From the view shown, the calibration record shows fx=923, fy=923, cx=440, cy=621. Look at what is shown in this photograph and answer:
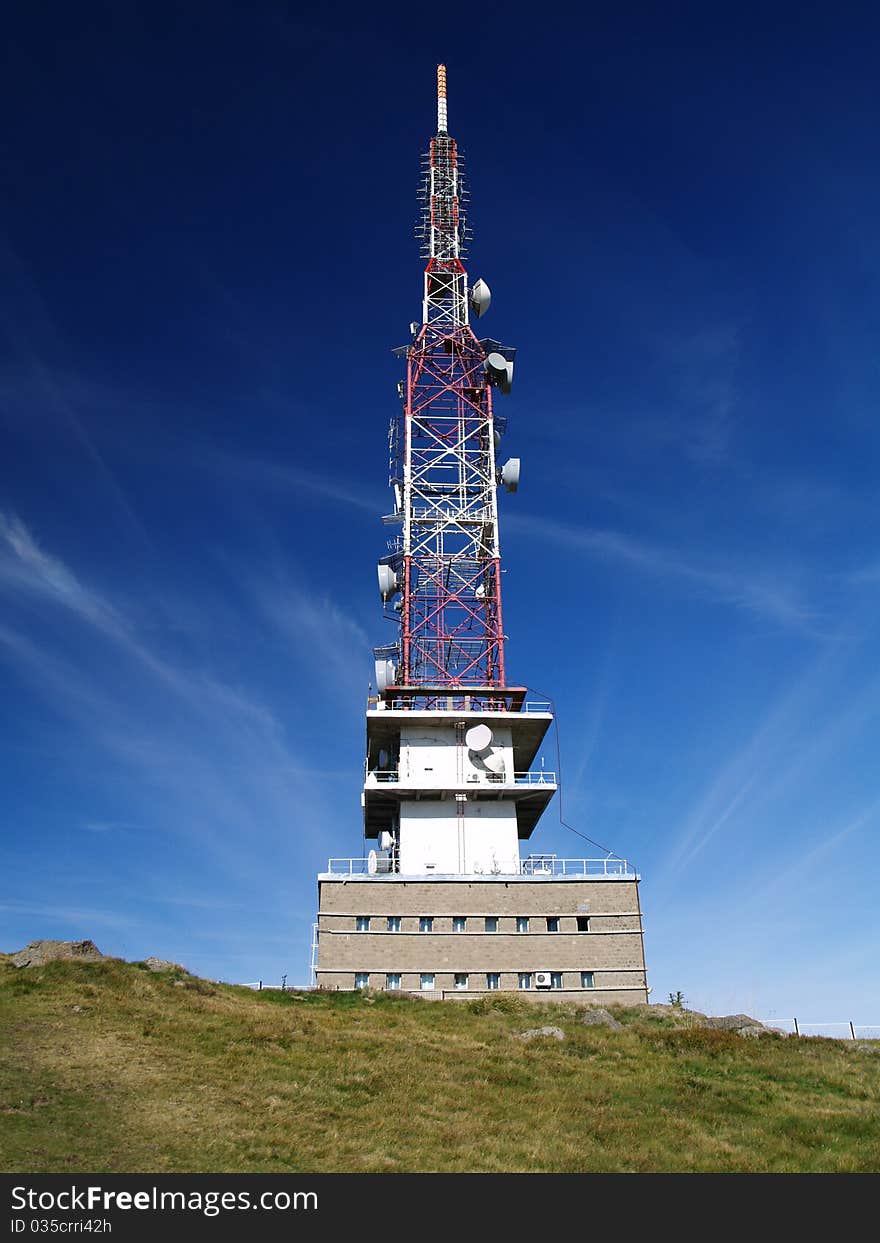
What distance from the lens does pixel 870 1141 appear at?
1916 cm

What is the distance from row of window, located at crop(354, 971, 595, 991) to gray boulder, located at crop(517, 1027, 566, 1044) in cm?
635

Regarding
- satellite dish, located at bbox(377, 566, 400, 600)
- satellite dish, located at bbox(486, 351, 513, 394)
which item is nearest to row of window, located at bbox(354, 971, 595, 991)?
satellite dish, located at bbox(377, 566, 400, 600)

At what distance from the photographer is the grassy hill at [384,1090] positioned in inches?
672

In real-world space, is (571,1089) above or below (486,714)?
below

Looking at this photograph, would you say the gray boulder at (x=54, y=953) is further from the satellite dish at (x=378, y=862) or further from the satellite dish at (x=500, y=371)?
the satellite dish at (x=500, y=371)

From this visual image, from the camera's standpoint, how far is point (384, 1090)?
2166 centimetres

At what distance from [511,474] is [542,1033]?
2935 centimetres

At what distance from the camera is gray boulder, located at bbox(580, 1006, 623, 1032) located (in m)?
31.3

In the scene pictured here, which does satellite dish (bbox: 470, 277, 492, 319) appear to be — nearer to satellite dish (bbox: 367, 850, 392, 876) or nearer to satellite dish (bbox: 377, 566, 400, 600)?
satellite dish (bbox: 377, 566, 400, 600)

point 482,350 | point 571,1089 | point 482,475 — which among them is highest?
point 482,350

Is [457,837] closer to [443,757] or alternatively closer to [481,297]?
[443,757]
